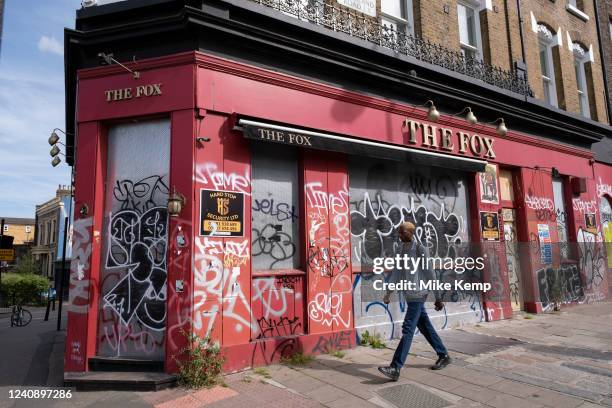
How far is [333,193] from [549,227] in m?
7.09

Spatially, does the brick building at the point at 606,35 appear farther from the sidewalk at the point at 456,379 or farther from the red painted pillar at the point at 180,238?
the red painted pillar at the point at 180,238

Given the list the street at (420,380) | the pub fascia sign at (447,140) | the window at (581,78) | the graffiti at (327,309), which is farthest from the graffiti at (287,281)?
the window at (581,78)

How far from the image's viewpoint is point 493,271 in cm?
926

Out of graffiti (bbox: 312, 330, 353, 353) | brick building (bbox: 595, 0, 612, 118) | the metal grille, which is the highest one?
brick building (bbox: 595, 0, 612, 118)

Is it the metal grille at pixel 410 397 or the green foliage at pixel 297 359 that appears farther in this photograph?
the green foliage at pixel 297 359

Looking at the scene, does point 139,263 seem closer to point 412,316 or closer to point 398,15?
point 412,316

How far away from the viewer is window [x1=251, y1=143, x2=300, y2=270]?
20.9 ft

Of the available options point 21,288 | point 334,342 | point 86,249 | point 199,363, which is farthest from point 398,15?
point 21,288

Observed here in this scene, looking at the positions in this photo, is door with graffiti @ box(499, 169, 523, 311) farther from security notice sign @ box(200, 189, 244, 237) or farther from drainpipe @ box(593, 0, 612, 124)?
drainpipe @ box(593, 0, 612, 124)

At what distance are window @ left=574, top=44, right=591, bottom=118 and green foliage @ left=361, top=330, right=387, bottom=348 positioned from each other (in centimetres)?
1200

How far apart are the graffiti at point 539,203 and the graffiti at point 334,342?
6364 millimetres

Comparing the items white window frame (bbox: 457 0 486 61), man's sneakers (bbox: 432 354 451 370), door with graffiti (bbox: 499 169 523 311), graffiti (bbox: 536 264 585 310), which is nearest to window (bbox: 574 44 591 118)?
white window frame (bbox: 457 0 486 61)

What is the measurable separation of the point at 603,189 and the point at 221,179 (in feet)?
42.2

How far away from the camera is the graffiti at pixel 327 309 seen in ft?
21.2
